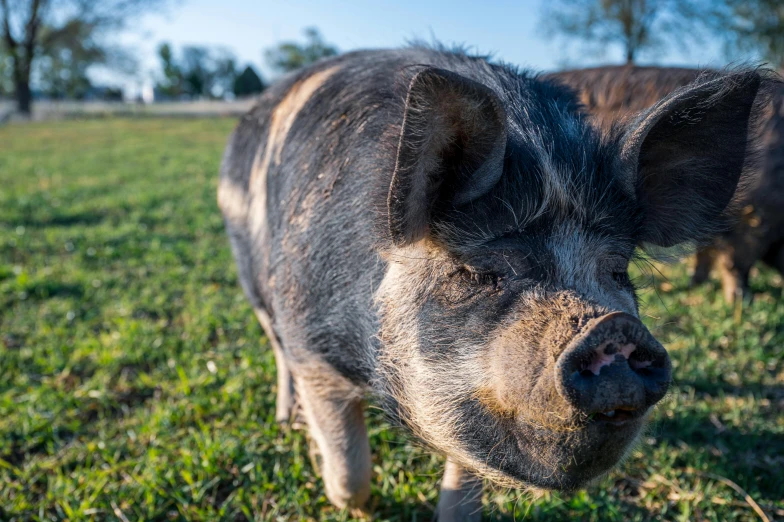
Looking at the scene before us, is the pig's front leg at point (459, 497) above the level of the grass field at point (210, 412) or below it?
above

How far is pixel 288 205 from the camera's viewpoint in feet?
9.78

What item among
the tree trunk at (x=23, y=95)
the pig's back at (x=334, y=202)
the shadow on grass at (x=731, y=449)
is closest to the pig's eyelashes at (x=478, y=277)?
the pig's back at (x=334, y=202)

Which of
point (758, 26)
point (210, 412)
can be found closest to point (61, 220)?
point (210, 412)

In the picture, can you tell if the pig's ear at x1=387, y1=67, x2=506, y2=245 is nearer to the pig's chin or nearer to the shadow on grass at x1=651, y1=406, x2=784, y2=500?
the pig's chin

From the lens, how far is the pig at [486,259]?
1806 millimetres

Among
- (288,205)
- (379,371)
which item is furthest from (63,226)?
(379,371)

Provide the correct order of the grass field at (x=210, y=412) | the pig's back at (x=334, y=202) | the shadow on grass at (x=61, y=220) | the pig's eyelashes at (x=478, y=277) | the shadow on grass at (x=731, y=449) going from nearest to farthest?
the pig's eyelashes at (x=478, y=277)
the pig's back at (x=334, y=202)
the grass field at (x=210, y=412)
the shadow on grass at (x=731, y=449)
the shadow on grass at (x=61, y=220)

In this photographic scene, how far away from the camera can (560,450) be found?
182 centimetres

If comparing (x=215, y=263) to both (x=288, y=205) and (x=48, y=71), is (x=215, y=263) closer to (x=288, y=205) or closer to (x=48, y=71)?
(x=288, y=205)

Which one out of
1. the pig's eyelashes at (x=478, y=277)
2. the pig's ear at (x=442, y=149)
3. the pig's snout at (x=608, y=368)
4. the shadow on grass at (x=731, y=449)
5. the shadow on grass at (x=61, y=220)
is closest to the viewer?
the pig's snout at (x=608, y=368)

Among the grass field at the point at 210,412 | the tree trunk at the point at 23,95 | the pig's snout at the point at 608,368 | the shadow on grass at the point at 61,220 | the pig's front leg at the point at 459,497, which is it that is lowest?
the tree trunk at the point at 23,95

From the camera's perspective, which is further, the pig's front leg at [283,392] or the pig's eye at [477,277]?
the pig's front leg at [283,392]

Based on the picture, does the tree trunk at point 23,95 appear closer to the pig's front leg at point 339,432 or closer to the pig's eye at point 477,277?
the pig's front leg at point 339,432

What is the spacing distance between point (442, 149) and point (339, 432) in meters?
1.57
